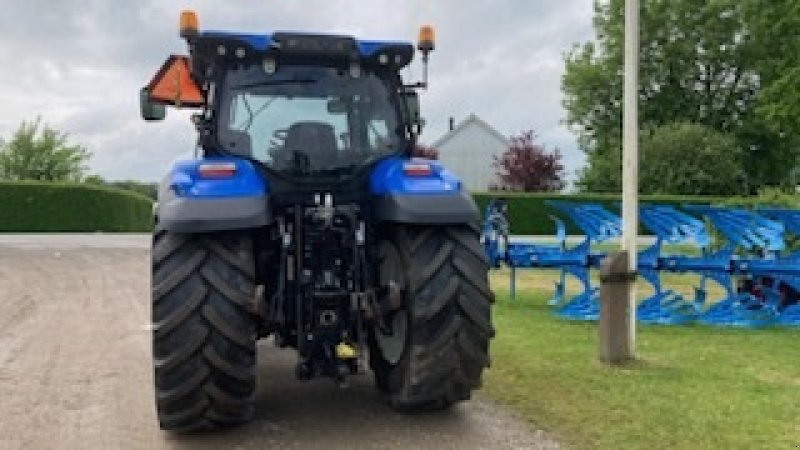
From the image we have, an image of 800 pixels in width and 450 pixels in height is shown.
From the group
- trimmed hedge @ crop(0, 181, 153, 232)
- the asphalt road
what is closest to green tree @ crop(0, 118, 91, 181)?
trimmed hedge @ crop(0, 181, 153, 232)

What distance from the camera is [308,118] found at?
637 centimetres

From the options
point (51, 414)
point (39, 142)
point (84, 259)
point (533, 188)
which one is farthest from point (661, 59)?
point (51, 414)

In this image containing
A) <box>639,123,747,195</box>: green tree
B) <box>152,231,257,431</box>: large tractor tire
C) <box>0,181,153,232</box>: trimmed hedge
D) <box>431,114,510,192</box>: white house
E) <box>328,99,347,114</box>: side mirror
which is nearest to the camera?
<box>152,231,257,431</box>: large tractor tire

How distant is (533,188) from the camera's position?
44.8 m

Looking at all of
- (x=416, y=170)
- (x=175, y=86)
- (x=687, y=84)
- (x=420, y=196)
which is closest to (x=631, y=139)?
(x=416, y=170)

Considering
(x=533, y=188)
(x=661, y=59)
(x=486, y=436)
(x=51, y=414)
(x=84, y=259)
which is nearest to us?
(x=486, y=436)

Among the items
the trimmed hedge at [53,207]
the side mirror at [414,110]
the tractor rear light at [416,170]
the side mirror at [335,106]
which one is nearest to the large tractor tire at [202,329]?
the tractor rear light at [416,170]

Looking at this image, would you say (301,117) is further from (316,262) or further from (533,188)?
(533,188)

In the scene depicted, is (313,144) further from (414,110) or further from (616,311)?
(616,311)

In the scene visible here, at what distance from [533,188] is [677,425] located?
129 ft

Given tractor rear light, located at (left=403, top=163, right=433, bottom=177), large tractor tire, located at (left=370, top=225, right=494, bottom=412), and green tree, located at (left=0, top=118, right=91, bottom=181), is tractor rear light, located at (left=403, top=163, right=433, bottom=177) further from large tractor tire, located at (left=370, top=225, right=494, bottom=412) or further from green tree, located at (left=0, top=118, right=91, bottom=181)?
green tree, located at (left=0, top=118, right=91, bottom=181)

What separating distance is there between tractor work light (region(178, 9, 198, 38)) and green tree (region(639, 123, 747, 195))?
36.4m

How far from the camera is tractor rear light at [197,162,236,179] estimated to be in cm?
557

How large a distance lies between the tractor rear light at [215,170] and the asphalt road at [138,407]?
4.94 feet
